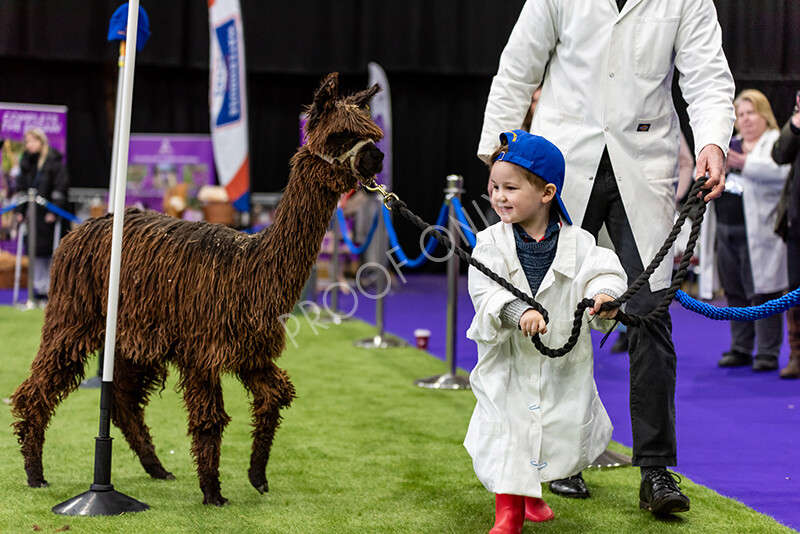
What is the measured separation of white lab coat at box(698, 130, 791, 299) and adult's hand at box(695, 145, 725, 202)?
3.71 metres

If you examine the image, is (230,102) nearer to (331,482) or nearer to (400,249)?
(400,249)

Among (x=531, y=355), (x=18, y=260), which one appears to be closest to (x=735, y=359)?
(x=531, y=355)

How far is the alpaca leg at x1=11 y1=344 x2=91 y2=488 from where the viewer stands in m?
2.87

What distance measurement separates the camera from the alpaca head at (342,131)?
2562 millimetres

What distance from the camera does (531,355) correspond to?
2426mm

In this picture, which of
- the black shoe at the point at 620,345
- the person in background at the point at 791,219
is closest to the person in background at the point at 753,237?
the person in background at the point at 791,219

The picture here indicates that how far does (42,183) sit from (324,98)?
24.6 feet

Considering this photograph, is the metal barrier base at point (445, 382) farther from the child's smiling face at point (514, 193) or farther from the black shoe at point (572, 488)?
the child's smiling face at point (514, 193)

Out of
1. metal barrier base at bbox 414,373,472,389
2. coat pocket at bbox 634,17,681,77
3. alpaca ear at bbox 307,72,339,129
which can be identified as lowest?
metal barrier base at bbox 414,373,472,389

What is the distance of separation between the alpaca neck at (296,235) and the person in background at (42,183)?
23.7 feet

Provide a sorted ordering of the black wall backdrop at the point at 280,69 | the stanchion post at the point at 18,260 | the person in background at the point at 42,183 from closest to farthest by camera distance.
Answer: the person in background at the point at 42,183 → the stanchion post at the point at 18,260 → the black wall backdrop at the point at 280,69

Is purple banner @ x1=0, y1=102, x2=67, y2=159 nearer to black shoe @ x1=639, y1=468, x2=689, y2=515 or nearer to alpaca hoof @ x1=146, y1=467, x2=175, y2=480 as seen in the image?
alpaca hoof @ x1=146, y1=467, x2=175, y2=480

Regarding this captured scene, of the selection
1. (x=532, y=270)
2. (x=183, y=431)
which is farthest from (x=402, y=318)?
(x=532, y=270)

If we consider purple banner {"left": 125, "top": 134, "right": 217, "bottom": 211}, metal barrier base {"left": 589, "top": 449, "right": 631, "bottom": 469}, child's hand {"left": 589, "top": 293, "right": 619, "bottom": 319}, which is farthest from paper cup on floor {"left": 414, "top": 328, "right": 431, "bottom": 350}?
purple banner {"left": 125, "top": 134, "right": 217, "bottom": 211}
